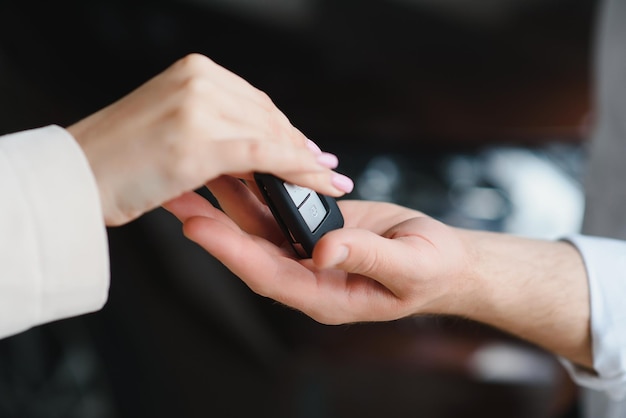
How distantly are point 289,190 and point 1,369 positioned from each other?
4.16 ft

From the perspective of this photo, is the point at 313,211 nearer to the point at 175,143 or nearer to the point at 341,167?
the point at 175,143

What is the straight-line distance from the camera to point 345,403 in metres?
1.93

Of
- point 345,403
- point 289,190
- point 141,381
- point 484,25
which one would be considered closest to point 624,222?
point 289,190

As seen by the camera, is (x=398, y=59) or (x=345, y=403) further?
(x=345, y=403)

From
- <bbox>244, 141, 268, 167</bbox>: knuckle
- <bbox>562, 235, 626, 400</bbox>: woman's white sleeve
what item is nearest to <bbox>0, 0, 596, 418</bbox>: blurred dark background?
<bbox>562, 235, 626, 400</bbox>: woman's white sleeve

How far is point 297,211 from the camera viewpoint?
592 mm

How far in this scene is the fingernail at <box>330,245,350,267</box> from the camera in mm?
520

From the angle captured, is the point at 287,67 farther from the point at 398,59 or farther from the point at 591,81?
the point at 591,81

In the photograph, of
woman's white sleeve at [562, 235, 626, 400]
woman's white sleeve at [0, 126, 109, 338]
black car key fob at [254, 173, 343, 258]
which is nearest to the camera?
woman's white sleeve at [0, 126, 109, 338]

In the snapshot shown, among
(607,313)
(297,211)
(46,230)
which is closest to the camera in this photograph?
(46,230)

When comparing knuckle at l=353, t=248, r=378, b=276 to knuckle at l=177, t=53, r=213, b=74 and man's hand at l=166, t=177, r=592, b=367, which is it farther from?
knuckle at l=177, t=53, r=213, b=74

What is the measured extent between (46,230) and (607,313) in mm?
606

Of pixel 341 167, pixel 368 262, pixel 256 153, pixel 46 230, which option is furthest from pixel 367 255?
pixel 341 167

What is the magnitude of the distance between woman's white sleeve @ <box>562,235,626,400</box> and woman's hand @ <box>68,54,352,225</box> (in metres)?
0.41
